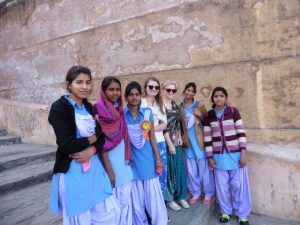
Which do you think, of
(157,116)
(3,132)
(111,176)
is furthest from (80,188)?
(3,132)

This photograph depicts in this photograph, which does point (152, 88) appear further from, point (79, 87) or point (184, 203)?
point (184, 203)

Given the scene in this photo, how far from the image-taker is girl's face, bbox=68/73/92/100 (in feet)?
7.07

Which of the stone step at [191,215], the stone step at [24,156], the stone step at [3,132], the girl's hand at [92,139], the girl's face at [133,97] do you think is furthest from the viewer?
the stone step at [3,132]

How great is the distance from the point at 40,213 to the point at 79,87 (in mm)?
1776

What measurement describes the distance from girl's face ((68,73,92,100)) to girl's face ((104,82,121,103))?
15.3 inches


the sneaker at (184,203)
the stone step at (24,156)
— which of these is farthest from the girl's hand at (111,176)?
the stone step at (24,156)

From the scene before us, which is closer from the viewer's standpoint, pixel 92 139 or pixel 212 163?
pixel 92 139

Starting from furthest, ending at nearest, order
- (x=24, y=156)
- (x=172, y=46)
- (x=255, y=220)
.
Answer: (x=172, y=46) → (x=24, y=156) → (x=255, y=220)

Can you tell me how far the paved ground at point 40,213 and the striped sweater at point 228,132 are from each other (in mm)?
828

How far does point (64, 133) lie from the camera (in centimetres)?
199

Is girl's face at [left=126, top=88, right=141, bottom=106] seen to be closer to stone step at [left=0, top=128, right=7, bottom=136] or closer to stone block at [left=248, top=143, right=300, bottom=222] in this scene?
stone block at [left=248, top=143, right=300, bottom=222]

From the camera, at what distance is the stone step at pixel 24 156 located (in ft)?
13.4

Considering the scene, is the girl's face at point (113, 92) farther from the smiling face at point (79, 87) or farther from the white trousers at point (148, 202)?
the white trousers at point (148, 202)

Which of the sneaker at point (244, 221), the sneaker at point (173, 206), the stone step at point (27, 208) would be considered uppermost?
the stone step at point (27, 208)
